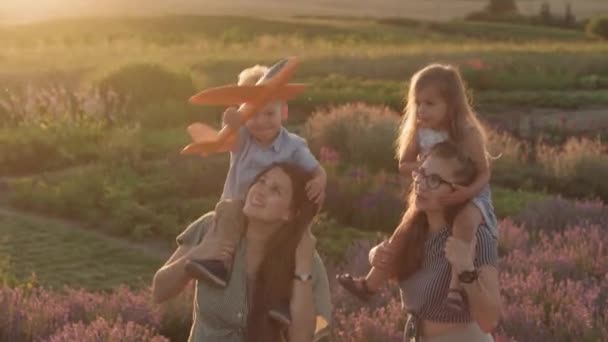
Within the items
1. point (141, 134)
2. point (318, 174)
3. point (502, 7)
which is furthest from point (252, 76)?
point (502, 7)

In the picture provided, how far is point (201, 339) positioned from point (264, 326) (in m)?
0.25

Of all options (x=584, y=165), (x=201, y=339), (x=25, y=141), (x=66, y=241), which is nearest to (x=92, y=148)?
(x=25, y=141)

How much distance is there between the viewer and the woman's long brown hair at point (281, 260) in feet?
14.3

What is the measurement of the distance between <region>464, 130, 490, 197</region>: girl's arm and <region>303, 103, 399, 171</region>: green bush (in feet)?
29.2

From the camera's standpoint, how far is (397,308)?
261 inches

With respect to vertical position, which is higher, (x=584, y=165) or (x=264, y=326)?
(x=264, y=326)

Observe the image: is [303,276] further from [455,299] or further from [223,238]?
[455,299]

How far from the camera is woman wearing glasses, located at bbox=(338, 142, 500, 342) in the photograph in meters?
4.21

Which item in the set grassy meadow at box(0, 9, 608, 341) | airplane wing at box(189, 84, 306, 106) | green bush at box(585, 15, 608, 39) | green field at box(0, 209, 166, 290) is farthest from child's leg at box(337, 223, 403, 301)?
green bush at box(585, 15, 608, 39)

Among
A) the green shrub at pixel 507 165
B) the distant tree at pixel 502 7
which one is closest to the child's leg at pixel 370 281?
the green shrub at pixel 507 165

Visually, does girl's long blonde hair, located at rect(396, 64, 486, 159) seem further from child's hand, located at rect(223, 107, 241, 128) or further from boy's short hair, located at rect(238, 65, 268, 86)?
child's hand, located at rect(223, 107, 241, 128)

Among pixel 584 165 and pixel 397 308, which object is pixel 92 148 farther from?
pixel 397 308

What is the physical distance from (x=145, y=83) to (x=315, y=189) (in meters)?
15.6

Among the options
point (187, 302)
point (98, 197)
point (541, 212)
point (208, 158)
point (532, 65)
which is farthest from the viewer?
point (532, 65)
